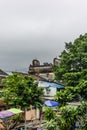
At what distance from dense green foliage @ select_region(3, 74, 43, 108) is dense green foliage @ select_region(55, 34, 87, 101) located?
797 cm

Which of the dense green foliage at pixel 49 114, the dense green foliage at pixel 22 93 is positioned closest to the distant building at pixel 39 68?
the dense green foliage at pixel 22 93

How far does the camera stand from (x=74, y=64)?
133 ft

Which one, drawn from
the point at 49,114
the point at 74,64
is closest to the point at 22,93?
the point at 49,114

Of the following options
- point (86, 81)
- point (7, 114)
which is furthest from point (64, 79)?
point (7, 114)

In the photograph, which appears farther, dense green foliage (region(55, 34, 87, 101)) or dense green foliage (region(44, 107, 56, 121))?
dense green foliage (region(55, 34, 87, 101))

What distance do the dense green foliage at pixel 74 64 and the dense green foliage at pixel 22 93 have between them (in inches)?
314

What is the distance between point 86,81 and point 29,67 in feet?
90.7

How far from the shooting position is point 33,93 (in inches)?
1174

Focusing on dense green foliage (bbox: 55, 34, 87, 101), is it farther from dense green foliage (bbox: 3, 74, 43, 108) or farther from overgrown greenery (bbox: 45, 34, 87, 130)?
dense green foliage (bbox: 3, 74, 43, 108)

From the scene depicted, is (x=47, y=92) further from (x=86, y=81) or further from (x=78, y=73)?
(x=86, y=81)

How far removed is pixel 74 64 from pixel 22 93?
1272 cm

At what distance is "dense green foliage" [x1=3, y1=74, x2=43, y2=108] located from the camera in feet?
95.7

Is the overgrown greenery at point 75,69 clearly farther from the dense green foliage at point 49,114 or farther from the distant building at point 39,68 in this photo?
the distant building at point 39,68

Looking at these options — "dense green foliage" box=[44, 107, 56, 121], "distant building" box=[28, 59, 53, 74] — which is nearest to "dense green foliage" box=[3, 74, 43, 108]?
"dense green foliage" box=[44, 107, 56, 121]
